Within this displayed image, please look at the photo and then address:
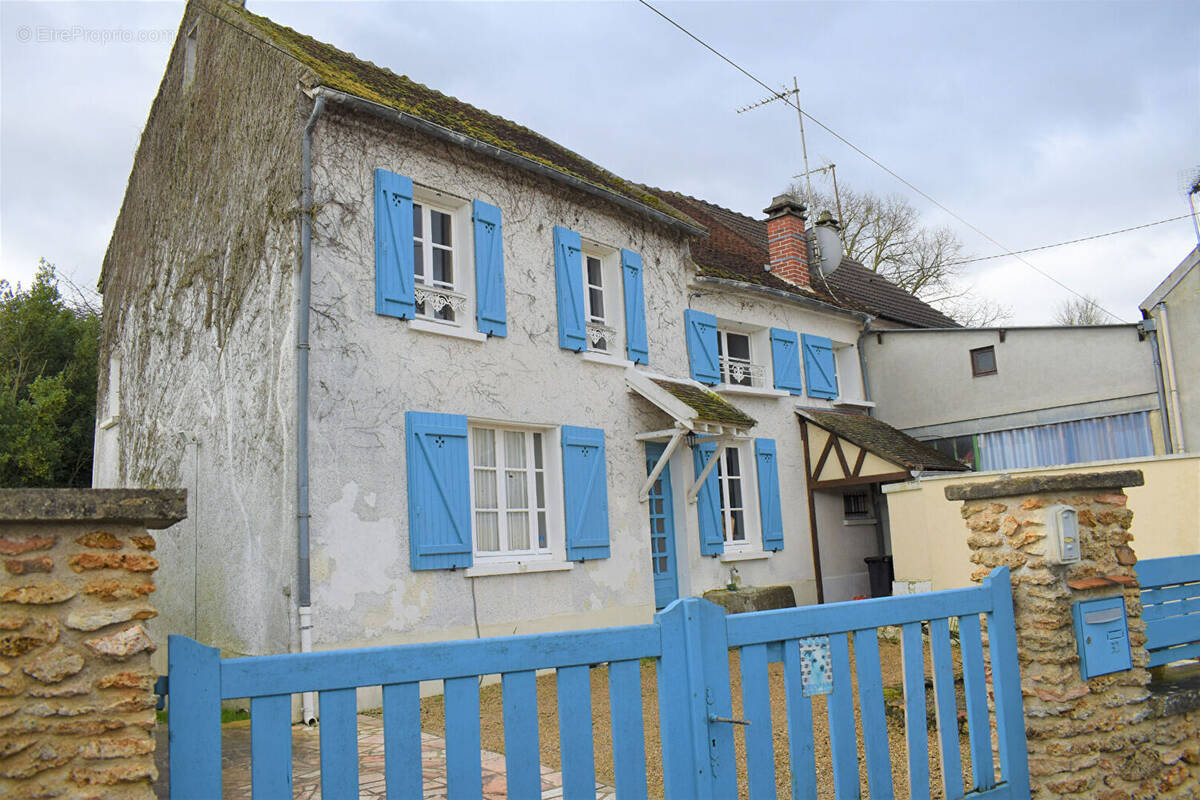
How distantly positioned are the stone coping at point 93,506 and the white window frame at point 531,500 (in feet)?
20.5

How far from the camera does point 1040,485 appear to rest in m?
4.42

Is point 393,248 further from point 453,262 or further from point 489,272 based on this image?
point 489,272

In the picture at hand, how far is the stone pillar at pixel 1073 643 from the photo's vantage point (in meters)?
4.29

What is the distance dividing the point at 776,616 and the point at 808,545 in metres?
10.2

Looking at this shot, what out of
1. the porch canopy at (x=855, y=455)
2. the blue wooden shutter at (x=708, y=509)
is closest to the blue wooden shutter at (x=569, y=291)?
the blue wooden shutter at (x=708, y=509)

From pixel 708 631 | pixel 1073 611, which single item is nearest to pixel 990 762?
pixel 1073 611

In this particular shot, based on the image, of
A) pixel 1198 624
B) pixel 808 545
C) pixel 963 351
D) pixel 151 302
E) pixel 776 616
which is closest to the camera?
pixel 776 616

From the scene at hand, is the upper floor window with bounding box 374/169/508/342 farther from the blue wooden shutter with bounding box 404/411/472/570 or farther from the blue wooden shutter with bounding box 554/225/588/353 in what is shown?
the blue wooden shutter with bounding box 404/411/472/570

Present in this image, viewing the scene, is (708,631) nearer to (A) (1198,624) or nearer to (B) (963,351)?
(A) (1198,624)

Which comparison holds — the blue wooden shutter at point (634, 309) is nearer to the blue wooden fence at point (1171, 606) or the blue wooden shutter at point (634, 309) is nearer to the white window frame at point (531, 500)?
the white window frame at point (531, 500)

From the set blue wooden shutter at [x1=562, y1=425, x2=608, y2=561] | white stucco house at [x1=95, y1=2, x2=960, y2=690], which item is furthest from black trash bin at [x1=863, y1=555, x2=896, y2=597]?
blue wooden shutter at [x1=562, y1=425, x2=608, y2=561]

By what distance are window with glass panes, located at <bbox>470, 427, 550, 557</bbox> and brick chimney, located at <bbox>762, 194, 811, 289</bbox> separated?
6.89 m

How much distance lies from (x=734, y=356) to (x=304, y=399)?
732cm

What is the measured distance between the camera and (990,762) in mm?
3994
